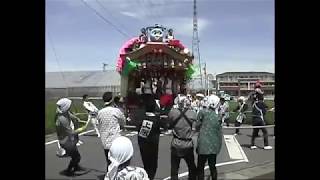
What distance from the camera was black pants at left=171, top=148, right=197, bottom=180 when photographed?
5430 millimetres

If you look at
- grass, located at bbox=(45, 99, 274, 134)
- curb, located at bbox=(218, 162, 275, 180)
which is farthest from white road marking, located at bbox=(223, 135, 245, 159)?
curb, located at bbox=(218, 162, 275, 180)

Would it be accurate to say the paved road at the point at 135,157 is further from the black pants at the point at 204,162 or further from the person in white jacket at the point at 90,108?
the black pants at the point at 204,162

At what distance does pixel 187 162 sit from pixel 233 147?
122 inches

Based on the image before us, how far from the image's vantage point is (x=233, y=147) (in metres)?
8.41

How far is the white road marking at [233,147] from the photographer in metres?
7.57

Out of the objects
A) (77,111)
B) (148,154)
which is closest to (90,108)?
(77,111)

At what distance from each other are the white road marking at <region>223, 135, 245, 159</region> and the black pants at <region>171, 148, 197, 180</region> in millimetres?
1980

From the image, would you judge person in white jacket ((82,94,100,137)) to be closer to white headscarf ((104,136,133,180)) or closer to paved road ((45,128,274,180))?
paved road ((45,128,274,180))

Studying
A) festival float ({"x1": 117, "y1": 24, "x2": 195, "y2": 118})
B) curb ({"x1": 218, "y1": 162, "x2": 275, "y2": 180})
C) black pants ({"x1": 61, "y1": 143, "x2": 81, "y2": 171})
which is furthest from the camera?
festival float ({"x1": 117, "y1": 24, "x2": 195, "y2": 118})
